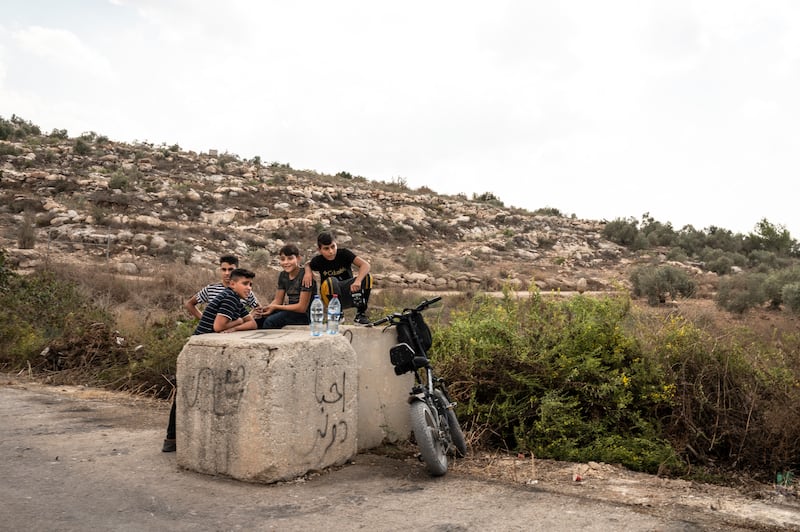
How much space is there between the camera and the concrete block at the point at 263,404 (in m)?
5.04

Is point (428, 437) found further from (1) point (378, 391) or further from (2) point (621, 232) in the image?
(2) point (621, 232)

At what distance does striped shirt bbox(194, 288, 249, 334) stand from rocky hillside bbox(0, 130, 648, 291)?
14479 millimetres

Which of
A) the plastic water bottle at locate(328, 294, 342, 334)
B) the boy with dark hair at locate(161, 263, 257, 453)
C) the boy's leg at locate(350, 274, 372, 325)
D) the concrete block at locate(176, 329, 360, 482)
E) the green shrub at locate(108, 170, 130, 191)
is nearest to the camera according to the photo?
the concrete block at locate(176, 329, 360, 482)

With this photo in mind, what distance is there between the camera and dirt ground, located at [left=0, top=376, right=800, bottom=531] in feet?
14.5

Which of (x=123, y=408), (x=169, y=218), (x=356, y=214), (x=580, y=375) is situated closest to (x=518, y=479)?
(x=580, y=375)

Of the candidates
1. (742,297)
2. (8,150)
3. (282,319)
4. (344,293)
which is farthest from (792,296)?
(8,150)

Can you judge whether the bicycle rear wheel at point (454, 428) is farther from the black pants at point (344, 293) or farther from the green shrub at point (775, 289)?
the green shrub at point (775, 289)

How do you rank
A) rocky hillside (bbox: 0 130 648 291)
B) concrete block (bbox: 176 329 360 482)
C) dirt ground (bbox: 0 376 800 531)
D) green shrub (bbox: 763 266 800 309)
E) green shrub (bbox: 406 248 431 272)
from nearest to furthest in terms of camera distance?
dirt ground (bbox: 0 376 800 531) → concrete block (bbox: 176 329 360 482) → green shrub (bbox: 763 266 800 309) → rocky hillside (bbox: 0 130 648 291) → green shrub (bbox: 406 248 431 272)

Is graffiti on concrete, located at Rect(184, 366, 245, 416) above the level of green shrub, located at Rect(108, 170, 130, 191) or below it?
below

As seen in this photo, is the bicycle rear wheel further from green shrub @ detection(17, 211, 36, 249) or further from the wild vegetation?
green shrub @ detection(17, 211, 36, 249)

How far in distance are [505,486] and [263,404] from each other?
196 cm

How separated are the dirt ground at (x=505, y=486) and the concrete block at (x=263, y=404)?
170mm

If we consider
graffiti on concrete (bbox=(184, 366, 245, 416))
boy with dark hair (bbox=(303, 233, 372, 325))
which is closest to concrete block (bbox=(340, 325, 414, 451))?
boy with dark hair (bbox=(303, 233, 372, 325))

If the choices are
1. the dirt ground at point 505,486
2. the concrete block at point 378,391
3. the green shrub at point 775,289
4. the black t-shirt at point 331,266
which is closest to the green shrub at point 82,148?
the dirt ground at point 505,486
